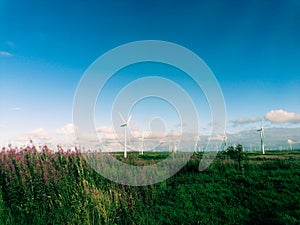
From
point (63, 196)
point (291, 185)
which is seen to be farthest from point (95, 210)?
point (291, 185)

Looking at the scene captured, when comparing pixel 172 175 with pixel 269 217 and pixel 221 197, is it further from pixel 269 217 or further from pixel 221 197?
pixel 269 217

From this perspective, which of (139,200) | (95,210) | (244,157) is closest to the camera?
(95,210)

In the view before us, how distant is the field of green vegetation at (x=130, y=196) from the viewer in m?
7.56

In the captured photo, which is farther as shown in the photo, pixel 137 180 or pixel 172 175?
pixel 172 175

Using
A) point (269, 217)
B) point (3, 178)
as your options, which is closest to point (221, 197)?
point (269, 217)

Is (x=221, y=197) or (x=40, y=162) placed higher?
(x=40, y=162)

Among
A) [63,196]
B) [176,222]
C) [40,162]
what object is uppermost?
[40,162]

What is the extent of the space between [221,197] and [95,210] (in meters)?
4.23

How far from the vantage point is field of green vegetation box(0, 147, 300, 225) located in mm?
7559

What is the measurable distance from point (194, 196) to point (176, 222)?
6.38 ft

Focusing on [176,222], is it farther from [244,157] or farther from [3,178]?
[244,157]

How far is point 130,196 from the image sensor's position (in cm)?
870

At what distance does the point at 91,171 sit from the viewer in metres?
10.3

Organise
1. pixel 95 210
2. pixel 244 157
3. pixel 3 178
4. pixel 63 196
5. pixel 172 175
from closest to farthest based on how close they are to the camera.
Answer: pixel 95 210
pixel 63 196
pixel 3 178
pixel 172 175
pixel 244 157
